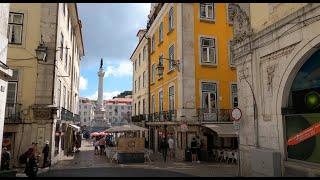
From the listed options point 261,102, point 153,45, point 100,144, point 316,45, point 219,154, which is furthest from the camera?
point 153,45

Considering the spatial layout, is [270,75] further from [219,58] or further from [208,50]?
[208,50]

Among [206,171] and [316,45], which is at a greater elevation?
[316,45]

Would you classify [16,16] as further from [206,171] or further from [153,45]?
[153,45]

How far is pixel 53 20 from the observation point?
1911 centimetres

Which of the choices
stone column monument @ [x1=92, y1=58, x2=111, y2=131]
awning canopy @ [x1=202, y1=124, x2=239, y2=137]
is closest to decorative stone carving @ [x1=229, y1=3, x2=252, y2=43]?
awning canopy @ [x1=202, y1=124, x2=239, y2=137]

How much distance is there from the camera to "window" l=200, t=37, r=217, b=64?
2392cm

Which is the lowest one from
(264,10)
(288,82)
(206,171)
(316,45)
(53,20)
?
(206,171)

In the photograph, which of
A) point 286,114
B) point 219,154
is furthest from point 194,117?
point 286,114

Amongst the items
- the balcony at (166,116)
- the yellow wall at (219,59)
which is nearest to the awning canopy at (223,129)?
the yellow wall at (219,59)

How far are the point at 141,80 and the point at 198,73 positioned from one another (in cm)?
1545

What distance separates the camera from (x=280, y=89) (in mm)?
10641

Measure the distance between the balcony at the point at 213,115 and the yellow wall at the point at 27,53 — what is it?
1058 cm

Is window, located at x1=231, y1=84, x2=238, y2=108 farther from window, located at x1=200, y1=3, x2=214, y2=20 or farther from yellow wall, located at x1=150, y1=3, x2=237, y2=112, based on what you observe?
window, located at x1=200, y1=3, x2=214, y2=20

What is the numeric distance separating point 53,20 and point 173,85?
978 cm
